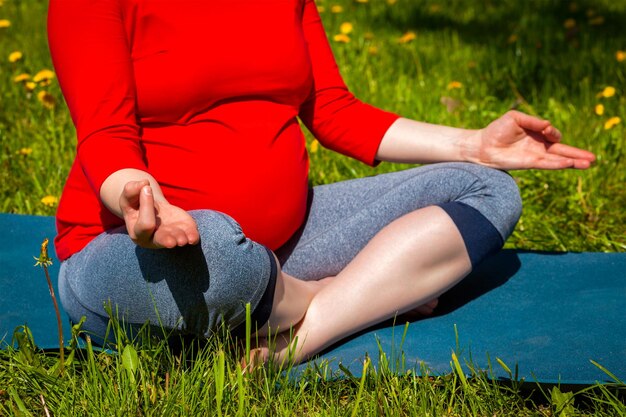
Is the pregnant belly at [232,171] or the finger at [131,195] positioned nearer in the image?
the finger at [131,195]

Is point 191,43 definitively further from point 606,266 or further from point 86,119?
point 606,266

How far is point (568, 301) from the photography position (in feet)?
6.51

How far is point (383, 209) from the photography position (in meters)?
1.97

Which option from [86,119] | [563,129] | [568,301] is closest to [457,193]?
[568,301]

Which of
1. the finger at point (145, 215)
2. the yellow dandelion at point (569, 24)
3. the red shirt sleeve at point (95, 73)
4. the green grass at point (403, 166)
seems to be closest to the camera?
the finger at point (145, 215)

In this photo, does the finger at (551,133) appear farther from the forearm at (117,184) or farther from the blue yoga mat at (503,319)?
the forearm at (117,184)

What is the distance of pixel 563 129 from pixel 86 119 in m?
1.84

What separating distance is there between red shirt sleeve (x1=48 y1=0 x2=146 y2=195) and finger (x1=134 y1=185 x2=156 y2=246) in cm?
23

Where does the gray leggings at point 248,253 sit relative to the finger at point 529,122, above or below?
below

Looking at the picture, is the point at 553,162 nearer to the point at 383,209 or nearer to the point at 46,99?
the point at 383,209

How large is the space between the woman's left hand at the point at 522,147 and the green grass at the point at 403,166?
51 centimetres

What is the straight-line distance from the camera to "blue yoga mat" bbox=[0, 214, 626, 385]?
5.49 ft

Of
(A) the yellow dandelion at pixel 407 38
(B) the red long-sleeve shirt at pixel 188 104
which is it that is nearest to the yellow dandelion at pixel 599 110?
(A) the yellow dandelion at pixel 407 38

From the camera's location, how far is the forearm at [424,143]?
6.67ft
